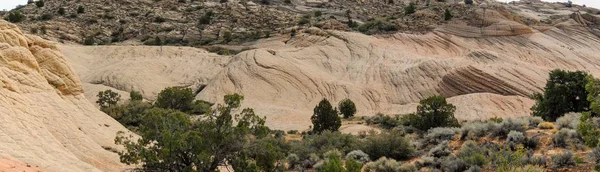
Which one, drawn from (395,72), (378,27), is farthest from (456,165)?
(378,27)

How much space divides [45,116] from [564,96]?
79.5ft

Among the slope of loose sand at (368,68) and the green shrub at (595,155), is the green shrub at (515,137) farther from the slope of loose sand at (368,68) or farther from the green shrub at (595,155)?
the slope of loose sand at (368,68)

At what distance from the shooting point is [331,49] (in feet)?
184

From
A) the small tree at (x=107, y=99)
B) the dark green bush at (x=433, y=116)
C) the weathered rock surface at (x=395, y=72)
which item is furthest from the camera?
the weathered rock surface at (x=395, y=72)

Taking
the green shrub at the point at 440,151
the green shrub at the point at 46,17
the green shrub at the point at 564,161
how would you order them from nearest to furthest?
the green shrub at the point at 564,161 < the green shrub at the point at 440,151 < the green shrub at the point at 46,17

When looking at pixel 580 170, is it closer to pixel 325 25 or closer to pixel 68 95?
pixel 68 95

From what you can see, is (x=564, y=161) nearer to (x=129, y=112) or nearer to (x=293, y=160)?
(x=293, y=160)

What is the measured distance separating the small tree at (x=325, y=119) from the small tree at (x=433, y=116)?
15.5 feet

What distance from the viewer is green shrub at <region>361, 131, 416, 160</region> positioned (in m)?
21.4

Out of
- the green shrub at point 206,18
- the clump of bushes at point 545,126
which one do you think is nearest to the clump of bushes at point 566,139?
the clump of bushes at point 545,126

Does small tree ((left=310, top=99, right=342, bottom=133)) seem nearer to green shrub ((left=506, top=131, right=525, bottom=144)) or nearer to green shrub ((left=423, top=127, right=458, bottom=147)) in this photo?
green shrub ((left=423, top=127, right=458, bottom=147))

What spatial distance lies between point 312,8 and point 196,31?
854 inches

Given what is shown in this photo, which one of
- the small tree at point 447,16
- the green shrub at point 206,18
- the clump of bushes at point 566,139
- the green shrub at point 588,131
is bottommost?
the green shrub at point 206,18

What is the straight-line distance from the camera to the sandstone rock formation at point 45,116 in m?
13.1
